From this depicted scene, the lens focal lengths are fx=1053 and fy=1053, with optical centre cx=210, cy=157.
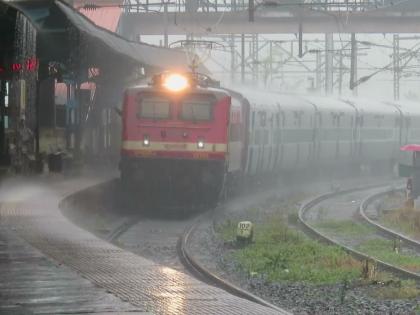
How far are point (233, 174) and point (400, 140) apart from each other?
69.0 feet

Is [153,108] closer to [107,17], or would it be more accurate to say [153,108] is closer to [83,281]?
[83,281]

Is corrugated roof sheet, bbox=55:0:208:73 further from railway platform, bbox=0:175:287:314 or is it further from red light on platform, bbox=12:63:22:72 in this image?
railway platform, bbox=0:175:287:314

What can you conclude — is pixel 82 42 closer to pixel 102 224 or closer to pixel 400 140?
pixel 102 224

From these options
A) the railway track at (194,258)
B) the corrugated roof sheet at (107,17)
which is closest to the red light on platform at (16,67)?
the railway track at (194,258)

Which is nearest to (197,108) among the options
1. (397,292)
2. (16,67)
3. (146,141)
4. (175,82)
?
(175,82)

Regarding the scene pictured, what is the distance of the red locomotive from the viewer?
22.9 m

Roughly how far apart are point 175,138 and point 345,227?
13.7 feet

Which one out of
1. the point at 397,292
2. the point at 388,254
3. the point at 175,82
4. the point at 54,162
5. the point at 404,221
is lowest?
the point at 404,221

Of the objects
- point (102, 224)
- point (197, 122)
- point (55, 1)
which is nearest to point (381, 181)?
point (197, 122)

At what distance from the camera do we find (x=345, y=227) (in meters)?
21.8

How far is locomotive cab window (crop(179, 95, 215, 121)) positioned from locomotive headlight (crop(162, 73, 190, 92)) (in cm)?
31

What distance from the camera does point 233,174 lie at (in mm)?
25938

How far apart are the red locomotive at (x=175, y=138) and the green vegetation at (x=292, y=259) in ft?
11.8

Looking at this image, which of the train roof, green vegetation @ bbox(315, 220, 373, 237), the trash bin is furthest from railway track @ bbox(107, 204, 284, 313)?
the train roof
